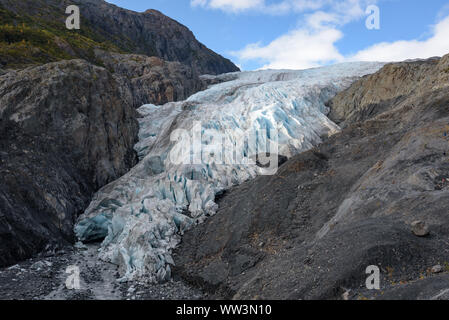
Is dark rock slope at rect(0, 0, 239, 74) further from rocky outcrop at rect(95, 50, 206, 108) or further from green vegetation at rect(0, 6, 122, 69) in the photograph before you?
rocky outcrop at rect(95, 50, 206, 108)

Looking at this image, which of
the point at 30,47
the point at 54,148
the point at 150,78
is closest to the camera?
the point at 54,148

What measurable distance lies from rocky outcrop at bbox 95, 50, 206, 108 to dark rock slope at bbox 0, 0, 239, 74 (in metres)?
2.78

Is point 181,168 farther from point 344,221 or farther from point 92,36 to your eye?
point 92,36

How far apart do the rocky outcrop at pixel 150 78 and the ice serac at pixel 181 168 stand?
10.9 ft

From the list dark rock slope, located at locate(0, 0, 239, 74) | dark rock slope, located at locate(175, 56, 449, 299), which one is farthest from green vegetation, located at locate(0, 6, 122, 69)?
dark rock slope, located at locate(175, 56, 449, 299)

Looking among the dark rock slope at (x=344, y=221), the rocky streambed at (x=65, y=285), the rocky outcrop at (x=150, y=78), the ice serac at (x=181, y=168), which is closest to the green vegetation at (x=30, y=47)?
the rocky outcrop at (x=150, y=78)

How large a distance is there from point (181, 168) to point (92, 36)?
42942 millimetres

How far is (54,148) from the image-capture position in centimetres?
1730

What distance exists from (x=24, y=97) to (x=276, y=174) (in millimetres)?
14186

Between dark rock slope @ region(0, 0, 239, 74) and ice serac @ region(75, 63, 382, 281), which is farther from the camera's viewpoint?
dark rock slope @ region(0, 0, 239, 74)

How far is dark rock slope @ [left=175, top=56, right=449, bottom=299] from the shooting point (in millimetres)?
7207

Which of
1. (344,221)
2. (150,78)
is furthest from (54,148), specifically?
(150,78)

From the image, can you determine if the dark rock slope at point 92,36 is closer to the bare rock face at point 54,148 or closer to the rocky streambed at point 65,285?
the bare rock face at point 54,148
